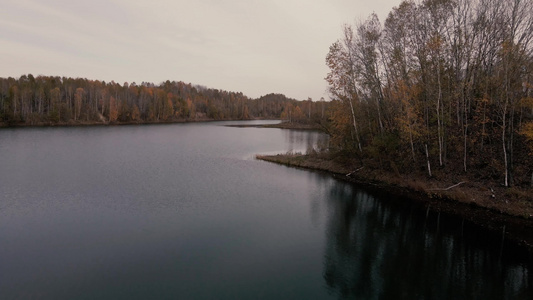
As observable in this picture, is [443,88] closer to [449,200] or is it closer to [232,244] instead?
[449,200]

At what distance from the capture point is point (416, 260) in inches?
518

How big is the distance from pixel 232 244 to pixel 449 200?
51.6ft

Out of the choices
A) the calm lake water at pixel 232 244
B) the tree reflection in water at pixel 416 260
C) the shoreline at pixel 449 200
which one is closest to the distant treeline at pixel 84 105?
the shoreline at pixel 449 200

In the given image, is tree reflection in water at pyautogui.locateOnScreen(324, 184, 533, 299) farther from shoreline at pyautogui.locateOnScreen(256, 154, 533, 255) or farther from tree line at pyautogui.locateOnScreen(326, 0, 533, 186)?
tree line at pyautogui.locateOnScreen(326, 0, 533, 186)

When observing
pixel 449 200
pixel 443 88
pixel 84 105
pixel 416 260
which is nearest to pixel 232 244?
pixel 416 260

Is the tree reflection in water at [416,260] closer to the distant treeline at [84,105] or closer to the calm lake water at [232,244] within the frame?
the calm lake water at [232,244]

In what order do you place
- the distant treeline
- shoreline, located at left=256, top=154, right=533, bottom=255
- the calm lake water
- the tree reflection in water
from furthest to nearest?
the distant treeline < shoreline, located at left=256, top=154, right=533, bottom=255 < the tree reflection in water < the calm lake water

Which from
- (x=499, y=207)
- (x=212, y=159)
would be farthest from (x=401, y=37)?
(x=212, y=159)

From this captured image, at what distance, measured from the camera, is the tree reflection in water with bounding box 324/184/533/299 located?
35.8 ft

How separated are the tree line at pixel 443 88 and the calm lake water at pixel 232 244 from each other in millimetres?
5871

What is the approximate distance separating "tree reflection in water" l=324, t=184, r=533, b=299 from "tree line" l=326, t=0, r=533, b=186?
7037 millimetres

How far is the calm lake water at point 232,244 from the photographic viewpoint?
1080cm

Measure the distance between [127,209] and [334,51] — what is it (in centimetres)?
2123

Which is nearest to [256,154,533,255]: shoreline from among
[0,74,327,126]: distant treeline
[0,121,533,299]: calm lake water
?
[0,121,533,299]: calm lake water
